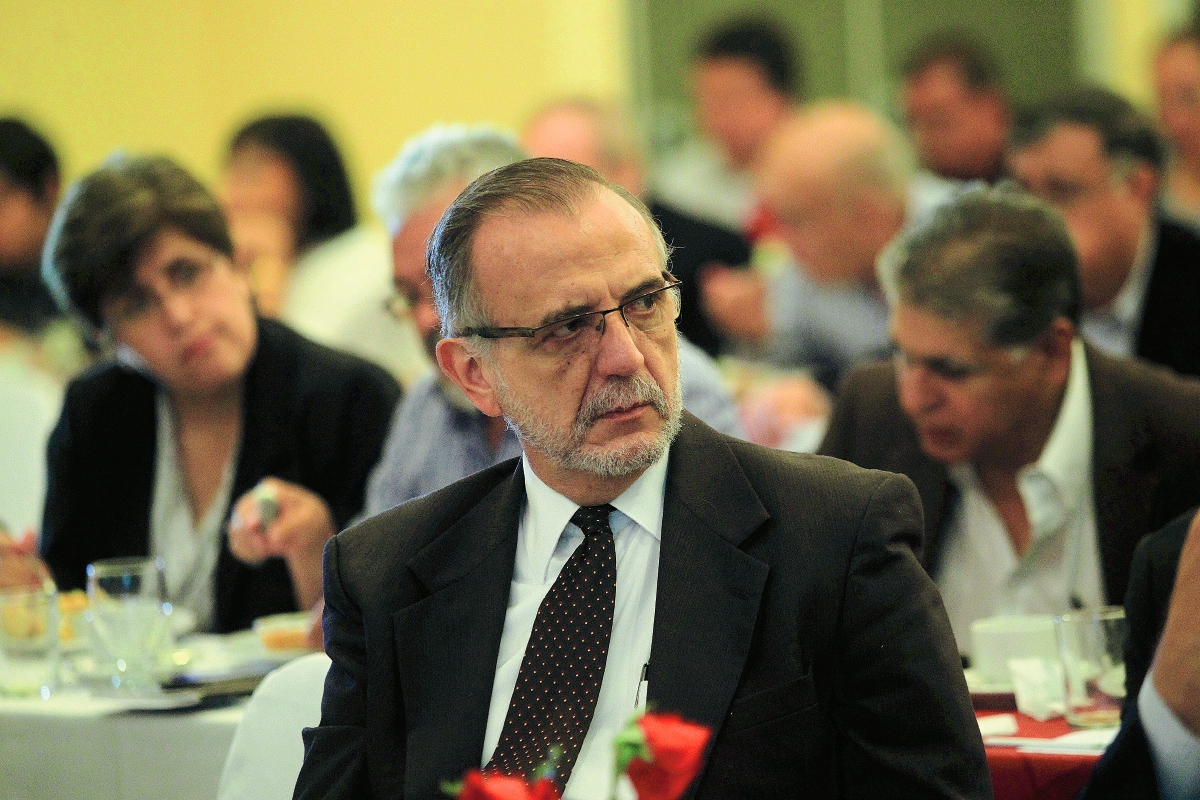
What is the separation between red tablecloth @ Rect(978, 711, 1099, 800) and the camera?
73.2 inches

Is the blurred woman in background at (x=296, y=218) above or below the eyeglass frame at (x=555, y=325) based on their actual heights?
below

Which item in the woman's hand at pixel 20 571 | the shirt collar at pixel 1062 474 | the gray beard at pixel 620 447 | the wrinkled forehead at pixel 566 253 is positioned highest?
the wrinkled forehead at pixel 566 253

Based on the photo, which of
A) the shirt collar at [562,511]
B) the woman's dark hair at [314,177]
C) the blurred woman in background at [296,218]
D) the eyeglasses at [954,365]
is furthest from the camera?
the woman's dark hair at [314,177]

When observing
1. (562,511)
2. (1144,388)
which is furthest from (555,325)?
(1144,388)

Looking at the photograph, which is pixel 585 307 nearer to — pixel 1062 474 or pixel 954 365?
pixel 954 365

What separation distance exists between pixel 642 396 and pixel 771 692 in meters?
0.39

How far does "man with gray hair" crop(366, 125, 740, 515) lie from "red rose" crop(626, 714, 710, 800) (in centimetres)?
182

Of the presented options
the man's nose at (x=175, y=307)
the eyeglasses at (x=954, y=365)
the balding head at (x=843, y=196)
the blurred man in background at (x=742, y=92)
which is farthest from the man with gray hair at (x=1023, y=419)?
the blurred man in background at (x=742, y=92)

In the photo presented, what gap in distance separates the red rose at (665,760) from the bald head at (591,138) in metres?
4.08

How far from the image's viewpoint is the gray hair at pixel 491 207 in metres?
1.82

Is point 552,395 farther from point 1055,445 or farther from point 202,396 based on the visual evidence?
point 202,396

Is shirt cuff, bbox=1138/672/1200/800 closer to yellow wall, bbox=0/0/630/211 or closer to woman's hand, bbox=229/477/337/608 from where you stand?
woman's hand, bbox=229/477/337/608

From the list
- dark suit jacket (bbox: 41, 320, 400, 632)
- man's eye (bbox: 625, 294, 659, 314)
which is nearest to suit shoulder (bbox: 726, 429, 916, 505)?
man's eye (bbox: 625, 294, 659, 314)

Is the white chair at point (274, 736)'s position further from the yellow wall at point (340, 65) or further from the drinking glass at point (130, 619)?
the yellow wall at point (340, 65)
